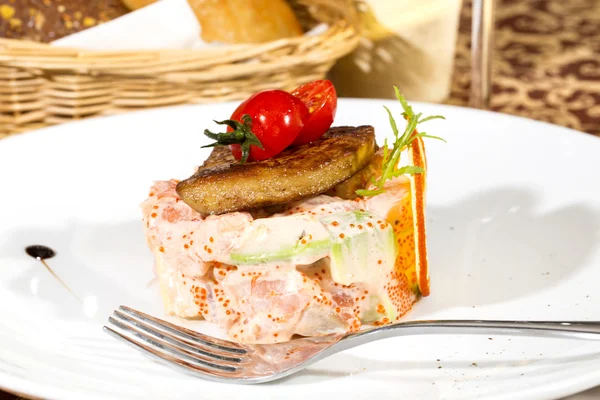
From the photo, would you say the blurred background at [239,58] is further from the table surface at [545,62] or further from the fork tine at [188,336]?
the fork tine at [188,336]

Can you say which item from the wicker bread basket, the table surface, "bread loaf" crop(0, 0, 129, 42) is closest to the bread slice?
the wicker bread basket

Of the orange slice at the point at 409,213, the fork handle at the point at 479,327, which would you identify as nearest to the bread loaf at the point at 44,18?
the orange slice at the point at 409,213

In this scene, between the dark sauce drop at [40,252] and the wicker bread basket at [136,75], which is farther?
the wicker bread basket at [136,75]

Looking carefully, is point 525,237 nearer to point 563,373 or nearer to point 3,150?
point 563,373

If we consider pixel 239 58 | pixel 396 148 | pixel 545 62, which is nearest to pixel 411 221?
pixel 396 148

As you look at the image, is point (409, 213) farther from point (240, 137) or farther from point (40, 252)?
point (40, 252)
